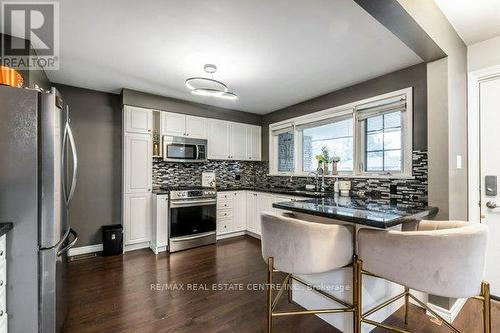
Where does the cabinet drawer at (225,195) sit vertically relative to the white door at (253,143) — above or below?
below

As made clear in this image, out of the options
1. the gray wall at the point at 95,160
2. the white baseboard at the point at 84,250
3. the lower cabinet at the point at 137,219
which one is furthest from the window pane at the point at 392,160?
the white baseboard at the point at 84,250

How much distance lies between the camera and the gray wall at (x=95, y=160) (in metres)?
3.40

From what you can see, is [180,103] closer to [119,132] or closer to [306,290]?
[119,132]

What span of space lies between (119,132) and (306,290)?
3506 mm

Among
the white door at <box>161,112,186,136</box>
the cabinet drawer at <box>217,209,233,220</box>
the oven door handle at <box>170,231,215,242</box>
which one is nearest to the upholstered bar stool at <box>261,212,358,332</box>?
the oven door handle at <box>170,231,215,242</box>

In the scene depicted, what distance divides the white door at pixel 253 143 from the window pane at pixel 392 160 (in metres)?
2.51

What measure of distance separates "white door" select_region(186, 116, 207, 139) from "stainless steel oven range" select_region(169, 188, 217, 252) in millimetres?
978

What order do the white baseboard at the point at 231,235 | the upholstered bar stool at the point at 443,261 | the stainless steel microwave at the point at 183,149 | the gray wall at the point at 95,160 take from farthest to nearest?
the white baseboard at the point at 231,235
the stainless steel microwave at the point at 183,149
the gray wall at the point at 95,160
the upholstered bar stool at the point at 443,261

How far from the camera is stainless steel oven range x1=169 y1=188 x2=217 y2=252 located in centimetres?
350

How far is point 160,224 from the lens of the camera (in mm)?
3459

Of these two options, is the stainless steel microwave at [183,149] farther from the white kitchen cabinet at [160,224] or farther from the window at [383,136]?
the window at [383,136]

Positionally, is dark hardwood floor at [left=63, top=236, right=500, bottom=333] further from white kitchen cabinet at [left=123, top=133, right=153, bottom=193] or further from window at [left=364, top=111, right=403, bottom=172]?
window at [left=364, top=111, right=403, bottom=172]

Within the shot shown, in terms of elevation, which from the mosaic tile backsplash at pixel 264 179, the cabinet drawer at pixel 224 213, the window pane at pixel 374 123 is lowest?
the cabinet drawer at pixel 224 213

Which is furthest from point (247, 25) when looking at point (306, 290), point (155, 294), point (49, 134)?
point (155, 294)
